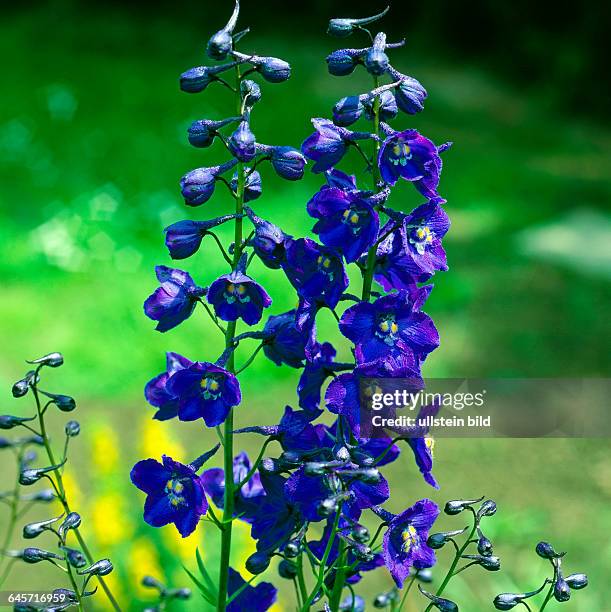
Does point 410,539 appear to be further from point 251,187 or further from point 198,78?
point 198,78

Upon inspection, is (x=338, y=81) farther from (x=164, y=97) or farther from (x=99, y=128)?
(x=99, y=128)

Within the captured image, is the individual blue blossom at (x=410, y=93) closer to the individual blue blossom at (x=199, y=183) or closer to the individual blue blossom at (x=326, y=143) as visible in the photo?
Answer: the individual blue blossom at (x=326, y=143)

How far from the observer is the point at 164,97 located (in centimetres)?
889

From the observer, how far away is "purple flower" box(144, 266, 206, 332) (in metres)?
1.65

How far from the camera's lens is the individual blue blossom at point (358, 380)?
58.9 inches

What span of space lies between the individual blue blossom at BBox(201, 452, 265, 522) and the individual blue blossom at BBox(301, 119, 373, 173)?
51 cm

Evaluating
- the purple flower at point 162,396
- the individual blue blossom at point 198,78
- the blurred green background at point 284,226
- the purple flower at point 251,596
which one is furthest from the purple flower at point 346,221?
the blurred green background at point 284,226

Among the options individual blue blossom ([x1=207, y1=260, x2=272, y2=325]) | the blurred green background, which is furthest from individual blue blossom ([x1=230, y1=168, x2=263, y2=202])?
the blurred green background

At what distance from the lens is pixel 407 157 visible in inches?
60.8

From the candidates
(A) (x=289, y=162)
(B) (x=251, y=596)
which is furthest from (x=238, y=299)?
(B) (x=251, y=596)

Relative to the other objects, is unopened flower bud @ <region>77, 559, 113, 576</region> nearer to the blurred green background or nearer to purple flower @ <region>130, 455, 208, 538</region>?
purple flower @ <region>130, 455, 208, 538</region>

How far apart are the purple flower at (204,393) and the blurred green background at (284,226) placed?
43.3 inches

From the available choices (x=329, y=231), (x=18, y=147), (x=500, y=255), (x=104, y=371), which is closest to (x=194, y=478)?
(x=329, y=231)

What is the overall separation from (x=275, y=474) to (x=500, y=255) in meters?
4.70
